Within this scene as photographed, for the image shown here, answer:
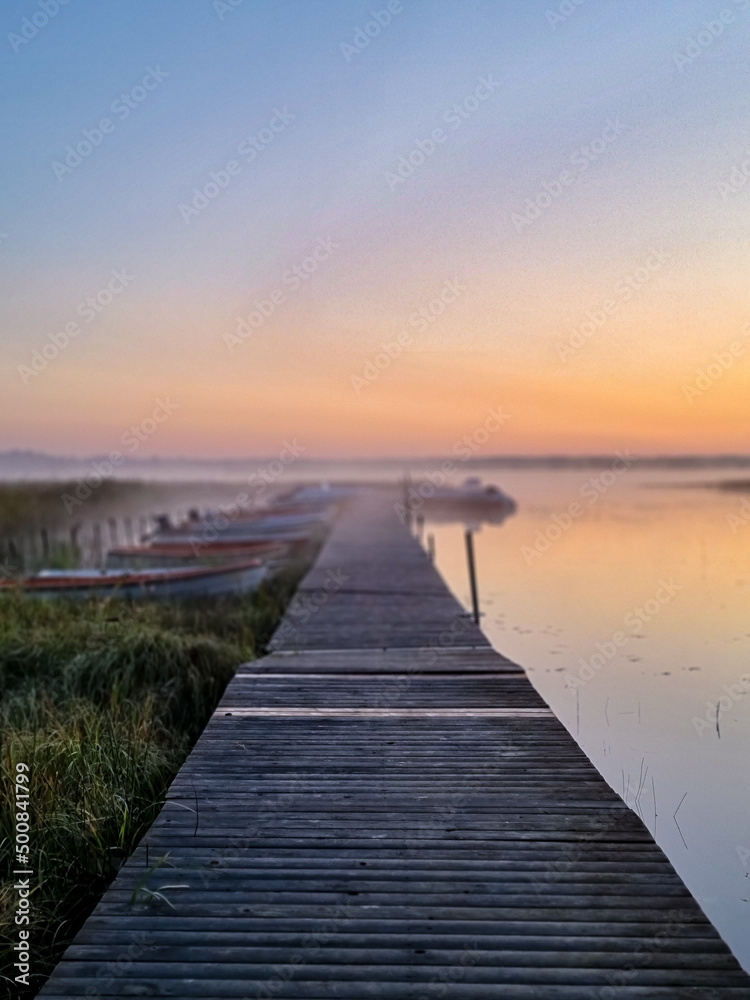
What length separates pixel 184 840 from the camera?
3209mm

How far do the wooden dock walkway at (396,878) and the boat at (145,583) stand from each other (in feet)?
22.3

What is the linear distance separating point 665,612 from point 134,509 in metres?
34.5

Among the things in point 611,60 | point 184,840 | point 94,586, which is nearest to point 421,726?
point 184,840

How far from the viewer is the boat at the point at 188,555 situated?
14391mm

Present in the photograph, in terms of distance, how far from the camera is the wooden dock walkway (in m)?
2.31
